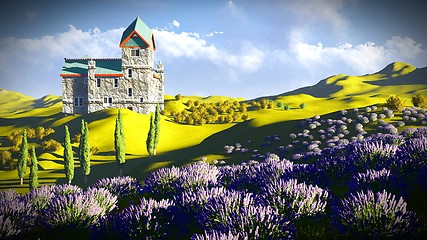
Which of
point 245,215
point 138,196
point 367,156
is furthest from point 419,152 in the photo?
point 138,196

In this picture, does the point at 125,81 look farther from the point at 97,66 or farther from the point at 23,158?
the point at 23,158

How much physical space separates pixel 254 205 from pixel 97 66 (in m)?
68.3

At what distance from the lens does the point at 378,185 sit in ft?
20.3

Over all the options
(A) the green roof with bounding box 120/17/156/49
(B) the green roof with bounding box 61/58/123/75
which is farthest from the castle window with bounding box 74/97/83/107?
(A) the green roof with bounding box 120/17/156/49

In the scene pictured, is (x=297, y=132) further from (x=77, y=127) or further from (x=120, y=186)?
(x=77, y=127)

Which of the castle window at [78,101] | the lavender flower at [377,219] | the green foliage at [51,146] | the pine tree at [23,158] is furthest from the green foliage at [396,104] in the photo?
the castle window at [78,101]

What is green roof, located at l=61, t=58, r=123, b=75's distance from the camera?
66375 mm

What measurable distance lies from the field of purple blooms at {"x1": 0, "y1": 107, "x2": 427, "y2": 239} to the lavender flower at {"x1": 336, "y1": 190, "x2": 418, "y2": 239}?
1 centimetres

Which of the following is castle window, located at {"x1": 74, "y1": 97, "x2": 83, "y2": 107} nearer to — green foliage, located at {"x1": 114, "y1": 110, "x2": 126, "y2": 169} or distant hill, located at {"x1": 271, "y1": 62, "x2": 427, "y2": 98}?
green foliage, located at {"x1": 114, "y1": 110, "x2": 126, "y2": 169}

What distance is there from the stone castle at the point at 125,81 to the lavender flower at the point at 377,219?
61.7m

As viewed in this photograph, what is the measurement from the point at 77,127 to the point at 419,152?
5984 centimetres

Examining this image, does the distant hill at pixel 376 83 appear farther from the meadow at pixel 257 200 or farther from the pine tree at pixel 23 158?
the meadow at pixel 257 200

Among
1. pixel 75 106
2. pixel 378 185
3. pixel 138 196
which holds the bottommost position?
pixel 138 196

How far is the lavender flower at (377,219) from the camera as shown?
465 centimetres
